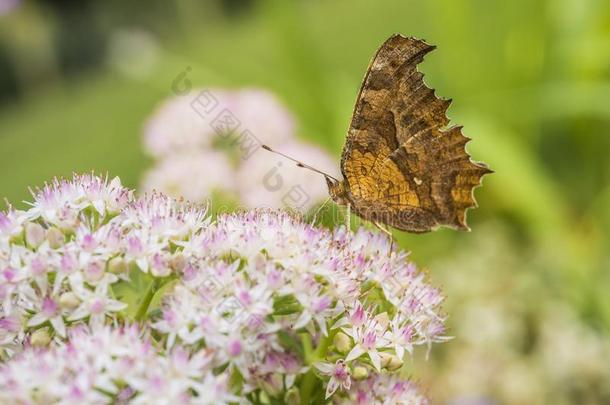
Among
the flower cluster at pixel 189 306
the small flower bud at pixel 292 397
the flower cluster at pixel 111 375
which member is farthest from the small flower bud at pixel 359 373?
the flower cluster at pixel 111 375

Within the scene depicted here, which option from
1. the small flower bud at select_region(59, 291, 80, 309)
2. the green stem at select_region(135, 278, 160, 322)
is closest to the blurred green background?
the green stem at select_region(135, 278, 160, 322)

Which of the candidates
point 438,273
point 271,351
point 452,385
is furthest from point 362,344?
point 438,273

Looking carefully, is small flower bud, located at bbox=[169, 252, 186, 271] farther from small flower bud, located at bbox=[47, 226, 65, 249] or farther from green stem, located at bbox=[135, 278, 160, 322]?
small flower bud, located at bbox=[47, 226, 65, 249]

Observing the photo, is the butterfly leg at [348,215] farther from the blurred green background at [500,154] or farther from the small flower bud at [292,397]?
the blurred green background at [500,154]

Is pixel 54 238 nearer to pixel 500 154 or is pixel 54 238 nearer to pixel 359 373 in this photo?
pixel 359 373

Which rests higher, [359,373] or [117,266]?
[359,373]

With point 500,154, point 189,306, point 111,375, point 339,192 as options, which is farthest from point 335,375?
point 500,154
